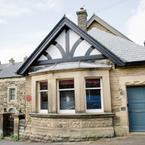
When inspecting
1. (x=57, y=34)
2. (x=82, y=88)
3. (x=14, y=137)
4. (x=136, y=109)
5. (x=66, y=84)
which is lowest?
(x=14, y=137)

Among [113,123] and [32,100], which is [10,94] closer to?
[32,100]

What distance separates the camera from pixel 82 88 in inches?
470

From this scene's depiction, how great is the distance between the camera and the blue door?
38.8 ft

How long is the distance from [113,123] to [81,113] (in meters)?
1.62

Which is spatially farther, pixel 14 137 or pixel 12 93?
pixel 12 93

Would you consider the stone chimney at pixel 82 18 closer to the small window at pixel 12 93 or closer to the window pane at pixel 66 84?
the window pane at pixel 66 84

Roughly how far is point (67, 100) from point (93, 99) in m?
1.32

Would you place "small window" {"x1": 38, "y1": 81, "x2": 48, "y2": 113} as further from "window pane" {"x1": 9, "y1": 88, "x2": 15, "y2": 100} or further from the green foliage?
"window pane" {"x1": 9, "y1": 88, "x2": 15, "y2": 100}

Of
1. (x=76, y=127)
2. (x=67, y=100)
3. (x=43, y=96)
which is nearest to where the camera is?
(x=76, y=127)

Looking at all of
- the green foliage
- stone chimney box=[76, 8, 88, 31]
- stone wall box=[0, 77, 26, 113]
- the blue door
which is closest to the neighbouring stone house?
the blue door

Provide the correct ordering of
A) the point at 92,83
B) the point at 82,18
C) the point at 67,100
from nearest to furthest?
the point at 92,83
the point at 67,100
the point at 82,18

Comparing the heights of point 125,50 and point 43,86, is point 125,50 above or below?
above

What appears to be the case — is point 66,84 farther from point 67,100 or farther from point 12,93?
point 12,93

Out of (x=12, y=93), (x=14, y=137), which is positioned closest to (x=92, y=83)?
(x=14, y=137)
